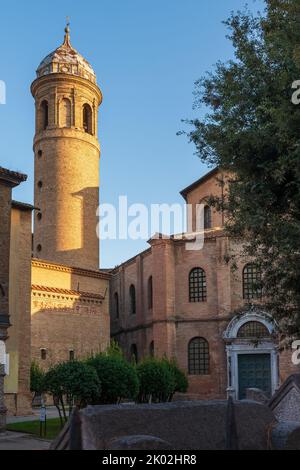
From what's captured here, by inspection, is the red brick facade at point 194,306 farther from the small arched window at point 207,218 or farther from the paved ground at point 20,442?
the paved ground at point 20,442

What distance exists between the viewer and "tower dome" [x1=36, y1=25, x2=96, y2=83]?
37.5 m

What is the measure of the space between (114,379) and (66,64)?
987 inches

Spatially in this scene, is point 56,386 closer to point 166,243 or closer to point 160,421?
point 160,421

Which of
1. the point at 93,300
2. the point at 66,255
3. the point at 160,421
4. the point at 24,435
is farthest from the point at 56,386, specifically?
the point at 66,255

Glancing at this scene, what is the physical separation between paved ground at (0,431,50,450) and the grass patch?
43cm

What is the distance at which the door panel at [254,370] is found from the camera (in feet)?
97.6

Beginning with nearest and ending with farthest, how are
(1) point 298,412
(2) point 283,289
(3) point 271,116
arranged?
1. (1) point 298,412
2. (3) point 271,116
3. (2) point 283,289

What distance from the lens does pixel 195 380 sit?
100 ft

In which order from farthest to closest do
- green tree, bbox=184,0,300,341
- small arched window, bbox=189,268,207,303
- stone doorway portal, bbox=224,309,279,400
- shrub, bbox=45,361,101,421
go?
small arched window, bbox=189,268,207,303 < stone doorway portal, bbox=224,309,279,400 < shrub, bbox=45,361,101,421 < green tree, bbox=184,0,300,341

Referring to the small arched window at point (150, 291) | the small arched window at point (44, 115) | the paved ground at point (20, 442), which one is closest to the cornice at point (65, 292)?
→ the small arched window at point (150, 291)

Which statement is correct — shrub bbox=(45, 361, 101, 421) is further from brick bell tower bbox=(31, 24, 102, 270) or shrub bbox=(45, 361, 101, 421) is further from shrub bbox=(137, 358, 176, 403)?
brick bell tower bbox=(31, 24, 102, 270)

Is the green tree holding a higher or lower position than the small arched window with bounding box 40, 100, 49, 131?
lower

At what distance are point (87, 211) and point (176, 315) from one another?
919 centimetres

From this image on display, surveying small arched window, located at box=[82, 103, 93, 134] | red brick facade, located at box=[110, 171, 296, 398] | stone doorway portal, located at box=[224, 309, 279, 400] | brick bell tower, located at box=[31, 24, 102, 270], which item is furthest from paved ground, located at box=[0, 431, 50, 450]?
small arched window, located at box=[82, 103, 93, 134]
